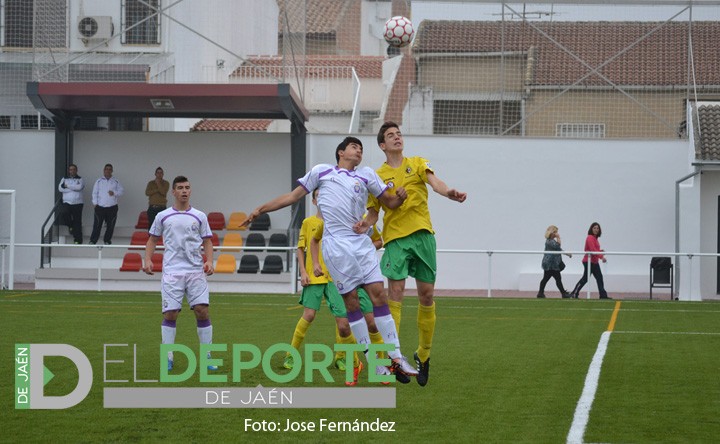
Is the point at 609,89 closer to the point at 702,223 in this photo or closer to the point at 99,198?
the point at 702,223

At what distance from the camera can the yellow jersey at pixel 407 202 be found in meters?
10.6

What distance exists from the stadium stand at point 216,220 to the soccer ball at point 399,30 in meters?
7.05

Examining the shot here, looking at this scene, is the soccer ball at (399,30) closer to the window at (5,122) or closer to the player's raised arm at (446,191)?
the window at (5,122)

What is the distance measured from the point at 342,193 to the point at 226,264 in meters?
18.1

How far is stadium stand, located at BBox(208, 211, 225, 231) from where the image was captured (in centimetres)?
3109

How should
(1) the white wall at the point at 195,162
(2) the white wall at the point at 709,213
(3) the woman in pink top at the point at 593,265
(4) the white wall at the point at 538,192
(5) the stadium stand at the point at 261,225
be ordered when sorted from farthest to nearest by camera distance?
1. (1) the white wall at the point at 195,162
2. (4) the white wall at the point at 538,192
3. (5) the stadium stand at the point at 261,225
4. (2) the white wall at the point at 709,213
5. (3) the woman in pink top at the point at 593,265

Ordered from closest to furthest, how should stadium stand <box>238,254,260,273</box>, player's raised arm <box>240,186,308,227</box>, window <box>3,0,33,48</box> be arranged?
1. player's raised arm <box>240,186,308,227</box>
2. stadium stand <box>238,254,260,273</box>
3. window <box>3,0,33,48</box>

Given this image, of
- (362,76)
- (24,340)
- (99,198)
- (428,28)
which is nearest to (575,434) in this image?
(24,340)

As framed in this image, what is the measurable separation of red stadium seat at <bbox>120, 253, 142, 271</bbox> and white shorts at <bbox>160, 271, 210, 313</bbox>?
16.3 metres

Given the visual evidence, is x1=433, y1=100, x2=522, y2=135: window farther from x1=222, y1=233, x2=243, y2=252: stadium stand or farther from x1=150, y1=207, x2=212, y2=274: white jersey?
x1=150, y1=207, x2=212, y2=274: white jersey

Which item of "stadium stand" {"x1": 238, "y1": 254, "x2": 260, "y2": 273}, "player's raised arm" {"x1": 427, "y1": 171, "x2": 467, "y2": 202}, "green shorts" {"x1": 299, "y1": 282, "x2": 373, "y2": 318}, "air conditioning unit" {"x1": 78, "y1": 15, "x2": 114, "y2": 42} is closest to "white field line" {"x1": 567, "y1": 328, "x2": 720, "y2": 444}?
"player's raised arm" {"x1": 427, "y1": 171, "x2": 467, "y2": 202}

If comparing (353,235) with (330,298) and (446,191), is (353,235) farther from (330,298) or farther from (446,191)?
(330,298)

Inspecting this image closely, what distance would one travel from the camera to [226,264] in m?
28.1

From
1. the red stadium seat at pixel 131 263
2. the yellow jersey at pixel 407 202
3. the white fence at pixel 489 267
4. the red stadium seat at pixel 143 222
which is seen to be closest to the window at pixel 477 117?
the white fence at pixel 489 267
